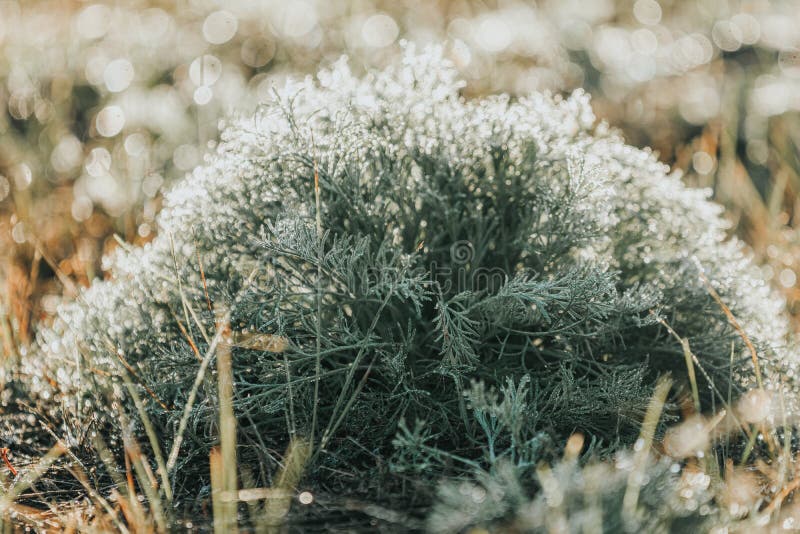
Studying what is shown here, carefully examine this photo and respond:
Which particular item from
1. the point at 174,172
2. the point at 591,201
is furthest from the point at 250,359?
the point at 174,172

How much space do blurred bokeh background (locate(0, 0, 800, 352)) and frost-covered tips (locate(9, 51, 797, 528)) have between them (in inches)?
25.1

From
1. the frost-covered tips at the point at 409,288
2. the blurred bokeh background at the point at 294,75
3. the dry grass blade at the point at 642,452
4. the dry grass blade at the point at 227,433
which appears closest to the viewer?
the dry grass blade at the point at 642,452

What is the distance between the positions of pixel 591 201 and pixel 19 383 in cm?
147

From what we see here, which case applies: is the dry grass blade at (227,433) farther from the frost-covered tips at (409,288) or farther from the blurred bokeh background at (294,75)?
the blurred bokeh background at (294,75)

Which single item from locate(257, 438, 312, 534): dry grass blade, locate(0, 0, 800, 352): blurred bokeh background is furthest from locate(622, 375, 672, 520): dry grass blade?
locate(0, 0, 800, 352): blurred bokeh background

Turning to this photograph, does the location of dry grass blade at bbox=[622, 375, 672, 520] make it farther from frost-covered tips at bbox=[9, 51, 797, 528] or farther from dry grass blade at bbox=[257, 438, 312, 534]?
dry grass blade at bbox=[257, 438, 312, 534]

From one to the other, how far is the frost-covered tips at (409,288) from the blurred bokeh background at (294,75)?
0.64 metres

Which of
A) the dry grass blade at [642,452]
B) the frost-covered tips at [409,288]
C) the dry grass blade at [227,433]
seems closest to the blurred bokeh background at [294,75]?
the frost-covered tips at [409,288]

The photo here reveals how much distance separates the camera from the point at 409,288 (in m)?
1.60

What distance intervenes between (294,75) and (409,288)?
5.53ft

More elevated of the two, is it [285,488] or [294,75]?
[294,75]

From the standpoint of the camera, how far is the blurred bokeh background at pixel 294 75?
9.29 feet

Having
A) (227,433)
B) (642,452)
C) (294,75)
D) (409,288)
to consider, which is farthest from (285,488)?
(294,75)

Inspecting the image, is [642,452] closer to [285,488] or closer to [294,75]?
[285,488]
